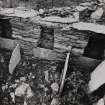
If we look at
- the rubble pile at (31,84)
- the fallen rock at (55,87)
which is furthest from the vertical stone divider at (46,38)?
the fallen rock at (55,87)

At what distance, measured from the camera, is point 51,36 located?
204 inches

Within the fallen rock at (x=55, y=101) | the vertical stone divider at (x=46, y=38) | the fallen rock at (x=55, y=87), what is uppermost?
the vertical stone divider at (x=46, y=38)

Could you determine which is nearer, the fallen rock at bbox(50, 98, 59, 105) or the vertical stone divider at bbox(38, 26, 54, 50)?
the fallen rock at bbox(50, 98, 59, 105)

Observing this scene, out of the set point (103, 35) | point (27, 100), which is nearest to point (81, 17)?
point (103, 35)

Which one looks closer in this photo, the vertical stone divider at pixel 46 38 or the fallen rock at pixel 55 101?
the fallen rock at pixel 55 101

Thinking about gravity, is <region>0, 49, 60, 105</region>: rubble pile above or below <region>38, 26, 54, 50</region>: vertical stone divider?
below

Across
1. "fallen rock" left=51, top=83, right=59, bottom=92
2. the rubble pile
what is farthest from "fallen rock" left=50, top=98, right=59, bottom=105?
"fallen rock" left=51, top=83, right=59, bottom=92

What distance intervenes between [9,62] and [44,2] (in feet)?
5.64

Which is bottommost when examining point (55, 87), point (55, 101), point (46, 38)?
point (55, 101)

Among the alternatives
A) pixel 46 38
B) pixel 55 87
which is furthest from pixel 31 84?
pixel 46 38

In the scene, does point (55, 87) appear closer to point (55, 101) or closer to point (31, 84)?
point (55, 101)

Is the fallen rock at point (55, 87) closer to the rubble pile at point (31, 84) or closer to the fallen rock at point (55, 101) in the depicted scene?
the rubble pile at point (31, 84)

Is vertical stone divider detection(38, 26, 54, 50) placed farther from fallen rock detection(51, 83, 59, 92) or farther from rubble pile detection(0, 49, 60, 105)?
fallen rock detection(51, 83, 59, 92)

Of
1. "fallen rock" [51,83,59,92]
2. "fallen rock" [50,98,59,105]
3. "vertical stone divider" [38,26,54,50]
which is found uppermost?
"vertical stone divider" [38,26,54,50]
